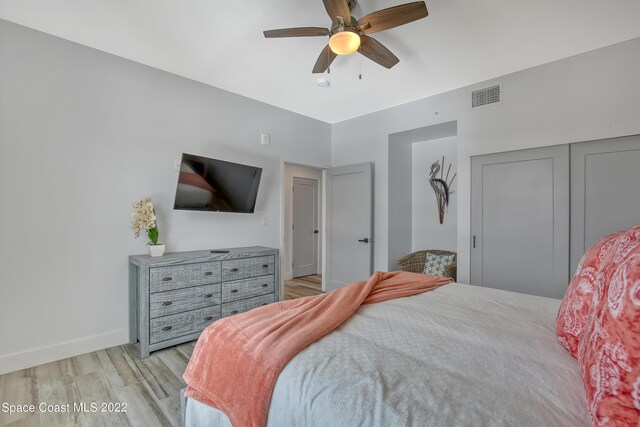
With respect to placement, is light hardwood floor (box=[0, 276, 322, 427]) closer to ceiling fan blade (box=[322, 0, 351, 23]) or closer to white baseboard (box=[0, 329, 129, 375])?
white baseboard (box=[0, 329, 129, 375])

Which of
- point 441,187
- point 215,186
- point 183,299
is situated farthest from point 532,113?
point 183,299

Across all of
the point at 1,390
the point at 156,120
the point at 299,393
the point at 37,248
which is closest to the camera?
the point at 299,393

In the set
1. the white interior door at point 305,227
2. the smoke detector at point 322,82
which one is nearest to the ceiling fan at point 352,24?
the smoke detector at point 322,82

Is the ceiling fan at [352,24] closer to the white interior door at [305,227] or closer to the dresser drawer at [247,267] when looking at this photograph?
the dresser drawer at [247,267]

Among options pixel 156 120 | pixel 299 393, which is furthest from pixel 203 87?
pixel 299 393

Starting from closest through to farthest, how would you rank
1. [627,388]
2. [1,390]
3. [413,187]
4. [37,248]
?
[627,388] → [1,390] → [37,248] → [413,187]

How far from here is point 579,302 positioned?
3.97ft

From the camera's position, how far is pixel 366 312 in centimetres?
167

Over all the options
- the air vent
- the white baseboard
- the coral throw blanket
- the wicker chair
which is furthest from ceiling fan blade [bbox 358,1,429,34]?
the white baseboard

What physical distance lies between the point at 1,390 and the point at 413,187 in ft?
15.9

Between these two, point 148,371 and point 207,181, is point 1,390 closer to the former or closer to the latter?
point 148,371

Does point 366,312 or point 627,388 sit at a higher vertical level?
point 627,388

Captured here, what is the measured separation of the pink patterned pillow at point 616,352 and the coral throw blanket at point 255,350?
889 millimetres

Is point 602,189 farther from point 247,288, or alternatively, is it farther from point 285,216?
point 285,216
